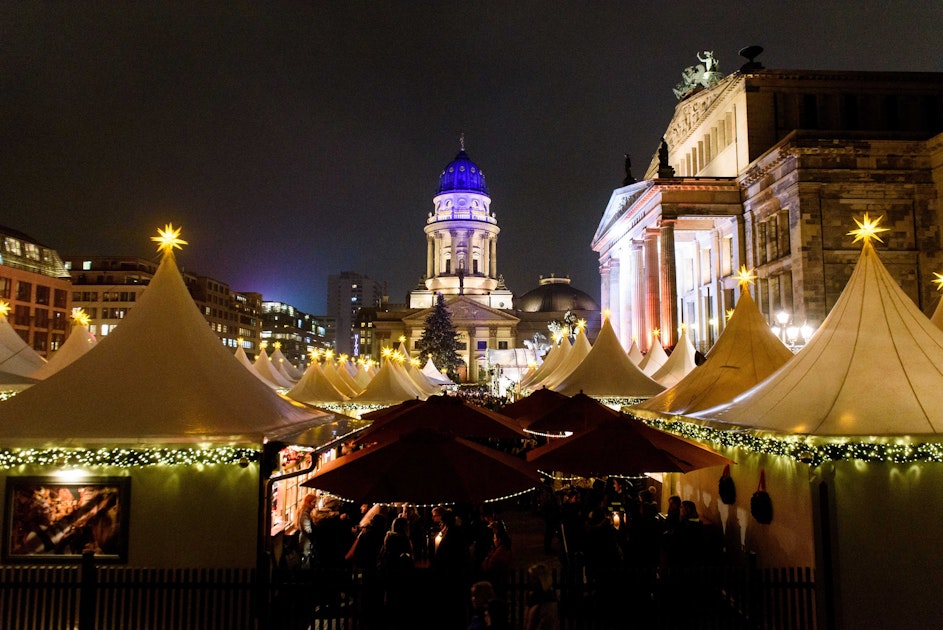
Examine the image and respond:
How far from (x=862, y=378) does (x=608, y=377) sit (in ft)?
32.2

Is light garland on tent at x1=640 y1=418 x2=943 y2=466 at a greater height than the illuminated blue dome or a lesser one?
lesser

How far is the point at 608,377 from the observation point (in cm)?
1730

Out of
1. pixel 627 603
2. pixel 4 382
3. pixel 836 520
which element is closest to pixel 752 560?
pixel 836 520

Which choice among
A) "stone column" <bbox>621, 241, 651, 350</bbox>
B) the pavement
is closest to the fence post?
the pavement

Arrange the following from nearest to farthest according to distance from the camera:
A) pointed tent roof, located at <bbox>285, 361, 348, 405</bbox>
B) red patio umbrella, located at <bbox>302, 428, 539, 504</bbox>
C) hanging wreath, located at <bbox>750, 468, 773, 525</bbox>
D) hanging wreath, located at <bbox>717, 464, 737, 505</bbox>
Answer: red patio umbrella, located at <bbox>302, 428, 539, 504</bbox> → hanging wreath, located at <bbox>750, 468, 773, 525</bbox> → hanging wreath, located at <bbox>717, 464, 737, 505</bbox> → pointed tent roof, located at <bbox>285, 361, 348, 405</bbox>

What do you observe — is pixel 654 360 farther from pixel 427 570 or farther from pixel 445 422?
pixel 427 570

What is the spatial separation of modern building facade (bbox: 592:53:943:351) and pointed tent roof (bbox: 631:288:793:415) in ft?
53.8

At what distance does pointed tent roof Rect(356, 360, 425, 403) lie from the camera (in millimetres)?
19406

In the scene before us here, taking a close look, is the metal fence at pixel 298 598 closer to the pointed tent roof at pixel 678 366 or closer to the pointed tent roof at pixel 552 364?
the pointed tent roof at pixel 678 366

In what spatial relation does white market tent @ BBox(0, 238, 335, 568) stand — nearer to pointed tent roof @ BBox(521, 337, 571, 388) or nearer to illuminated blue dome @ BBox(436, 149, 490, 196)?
Answer: pointed tent roof @ BBox(521, 337, 571, 388)

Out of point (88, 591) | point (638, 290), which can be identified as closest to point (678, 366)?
point (88, 591)

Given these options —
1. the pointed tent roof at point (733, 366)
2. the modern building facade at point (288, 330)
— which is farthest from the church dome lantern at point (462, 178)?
the pointed tent roof at point (733, 366)

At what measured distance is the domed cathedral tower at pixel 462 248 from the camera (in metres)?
98.1

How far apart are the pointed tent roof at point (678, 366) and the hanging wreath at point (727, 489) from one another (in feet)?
29.8
